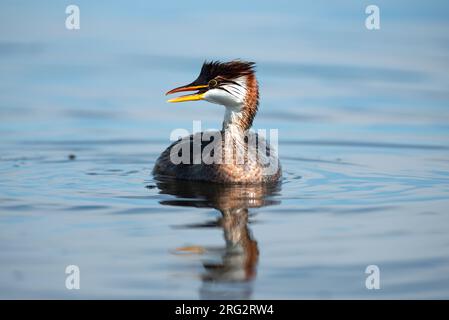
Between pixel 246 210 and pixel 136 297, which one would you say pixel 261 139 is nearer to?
pixel 246 210

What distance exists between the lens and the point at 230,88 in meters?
14.4

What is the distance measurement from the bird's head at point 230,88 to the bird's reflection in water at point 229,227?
116cm

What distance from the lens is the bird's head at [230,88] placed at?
46.6 feet

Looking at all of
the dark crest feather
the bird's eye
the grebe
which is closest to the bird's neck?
the grebe

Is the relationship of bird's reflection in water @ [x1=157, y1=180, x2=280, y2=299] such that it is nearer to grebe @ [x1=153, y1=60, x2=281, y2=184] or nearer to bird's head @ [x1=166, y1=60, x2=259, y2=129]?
grebe @ [x1=153, y1=60, x2=281, y2=184]

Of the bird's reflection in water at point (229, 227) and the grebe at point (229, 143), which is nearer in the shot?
the bird's reflection in water at point (229, 227)

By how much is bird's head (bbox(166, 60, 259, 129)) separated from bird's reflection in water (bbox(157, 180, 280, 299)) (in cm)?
116

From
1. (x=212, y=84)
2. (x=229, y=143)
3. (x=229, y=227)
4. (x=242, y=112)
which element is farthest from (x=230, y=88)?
(x=229, y=227)

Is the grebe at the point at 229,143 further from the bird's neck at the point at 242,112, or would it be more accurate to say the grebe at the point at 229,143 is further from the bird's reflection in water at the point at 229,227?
the bird's reflection in water at the point at 229,227

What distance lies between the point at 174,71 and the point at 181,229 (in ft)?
36.6

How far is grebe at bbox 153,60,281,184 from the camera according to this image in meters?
14.2

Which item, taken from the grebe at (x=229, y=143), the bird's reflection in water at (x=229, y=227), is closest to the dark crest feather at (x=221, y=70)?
the grebe at (x=229, y=143)

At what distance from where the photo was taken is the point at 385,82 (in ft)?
73.0
